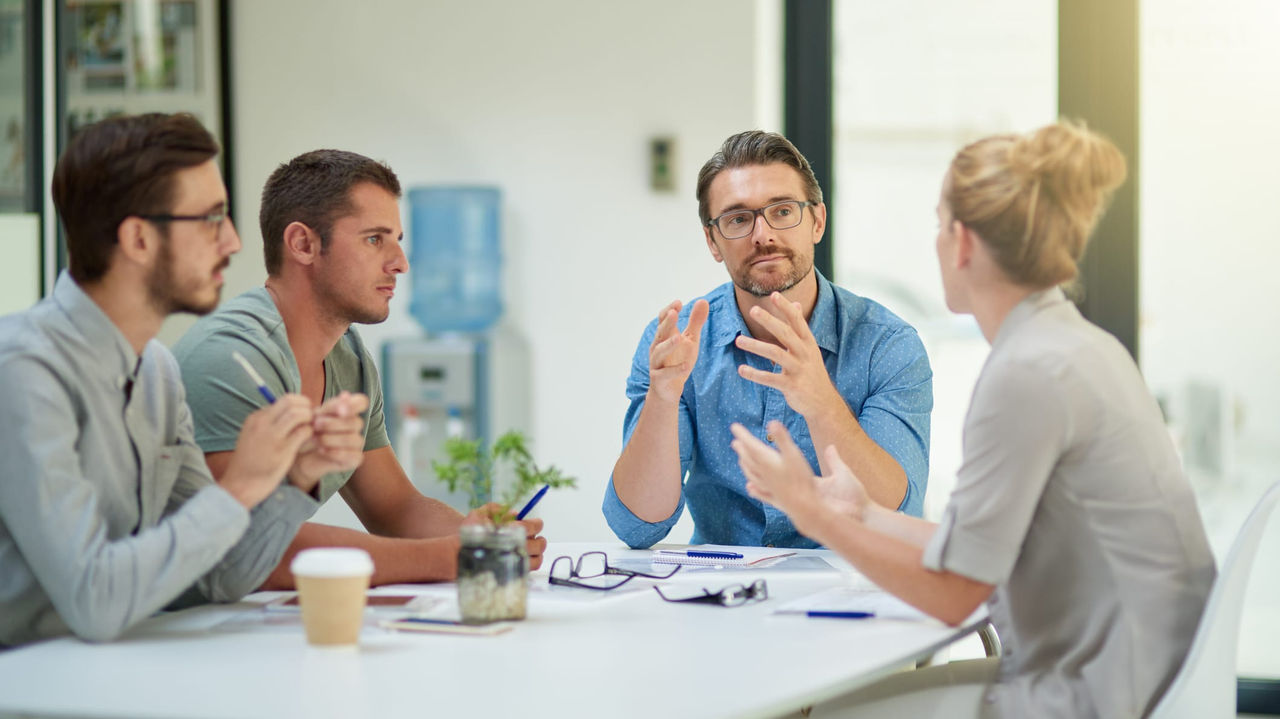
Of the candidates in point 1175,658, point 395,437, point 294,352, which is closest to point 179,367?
point 294,352

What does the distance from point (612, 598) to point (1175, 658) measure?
2.49 feet

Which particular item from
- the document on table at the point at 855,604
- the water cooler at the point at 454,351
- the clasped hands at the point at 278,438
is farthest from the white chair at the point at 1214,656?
the water cooler at the point at 454,351

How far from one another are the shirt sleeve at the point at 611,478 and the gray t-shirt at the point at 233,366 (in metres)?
0.53

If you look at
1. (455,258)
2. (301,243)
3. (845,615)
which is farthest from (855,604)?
(455,258)

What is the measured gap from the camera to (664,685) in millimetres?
1285

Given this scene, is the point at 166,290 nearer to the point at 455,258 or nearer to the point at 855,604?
the point at 855,604

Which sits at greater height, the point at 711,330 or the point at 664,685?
the point at 711,330

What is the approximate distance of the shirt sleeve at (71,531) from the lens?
142 cm

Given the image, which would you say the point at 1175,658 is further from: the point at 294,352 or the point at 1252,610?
the point at 1252,610

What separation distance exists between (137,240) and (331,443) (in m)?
0.37

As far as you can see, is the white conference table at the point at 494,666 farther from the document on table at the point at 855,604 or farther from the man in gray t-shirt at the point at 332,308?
the man in gray t-shirt at the point at 332,308

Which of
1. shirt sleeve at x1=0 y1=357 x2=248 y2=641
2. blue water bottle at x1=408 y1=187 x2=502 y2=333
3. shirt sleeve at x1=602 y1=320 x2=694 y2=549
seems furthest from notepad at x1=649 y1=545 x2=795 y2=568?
blue water bottle at x1=408 y1=187 x2=502 y2=333

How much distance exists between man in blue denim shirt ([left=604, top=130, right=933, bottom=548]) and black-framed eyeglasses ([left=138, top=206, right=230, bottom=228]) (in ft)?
2.87

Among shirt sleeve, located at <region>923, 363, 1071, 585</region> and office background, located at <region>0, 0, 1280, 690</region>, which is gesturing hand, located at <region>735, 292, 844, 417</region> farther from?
office background, located at <region>0, 0, 1280, 690</region>
